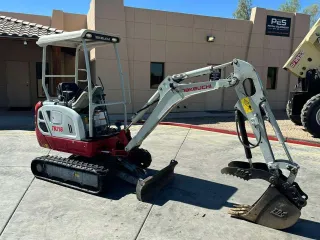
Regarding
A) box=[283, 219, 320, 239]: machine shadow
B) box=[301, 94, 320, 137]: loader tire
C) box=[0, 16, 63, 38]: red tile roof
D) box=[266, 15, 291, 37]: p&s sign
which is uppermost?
box=[266, 15, 291, 37]: p&s sign

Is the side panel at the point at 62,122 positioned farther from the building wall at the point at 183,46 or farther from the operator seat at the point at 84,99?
the building wall at the point at 183,46

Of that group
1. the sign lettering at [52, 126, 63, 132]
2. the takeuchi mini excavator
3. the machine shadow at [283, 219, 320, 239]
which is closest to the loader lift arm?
the takeuchi mini excavator

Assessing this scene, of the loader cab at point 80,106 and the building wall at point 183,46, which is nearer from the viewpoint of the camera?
the loader cab at point 80,106

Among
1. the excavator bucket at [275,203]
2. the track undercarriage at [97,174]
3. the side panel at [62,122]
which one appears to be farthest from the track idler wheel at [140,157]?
the excavator bucket at [275,203]

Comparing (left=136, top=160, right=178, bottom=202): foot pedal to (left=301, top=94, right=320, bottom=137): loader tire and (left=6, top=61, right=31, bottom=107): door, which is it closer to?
(left=301, top=94, right=320, bottom=137): loader tire

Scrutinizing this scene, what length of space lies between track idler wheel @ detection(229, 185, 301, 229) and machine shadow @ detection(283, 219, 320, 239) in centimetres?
16

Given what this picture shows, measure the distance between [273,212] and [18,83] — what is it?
14.7m

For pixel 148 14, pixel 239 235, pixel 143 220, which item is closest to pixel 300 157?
pixel 239 235

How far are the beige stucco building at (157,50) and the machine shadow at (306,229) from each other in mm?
10408

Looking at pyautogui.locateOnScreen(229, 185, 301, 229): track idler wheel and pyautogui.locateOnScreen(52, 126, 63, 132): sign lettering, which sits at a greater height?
pyautogui.locateOnScreen(52, 126, 63, 132): sign lettering

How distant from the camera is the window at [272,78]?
16.4 meters

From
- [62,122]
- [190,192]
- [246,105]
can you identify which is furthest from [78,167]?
[246,105]

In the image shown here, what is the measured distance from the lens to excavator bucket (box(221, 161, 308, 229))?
12.3 ft

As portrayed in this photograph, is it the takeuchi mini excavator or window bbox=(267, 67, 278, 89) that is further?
window bbox=(267, 67, 278, 89)
